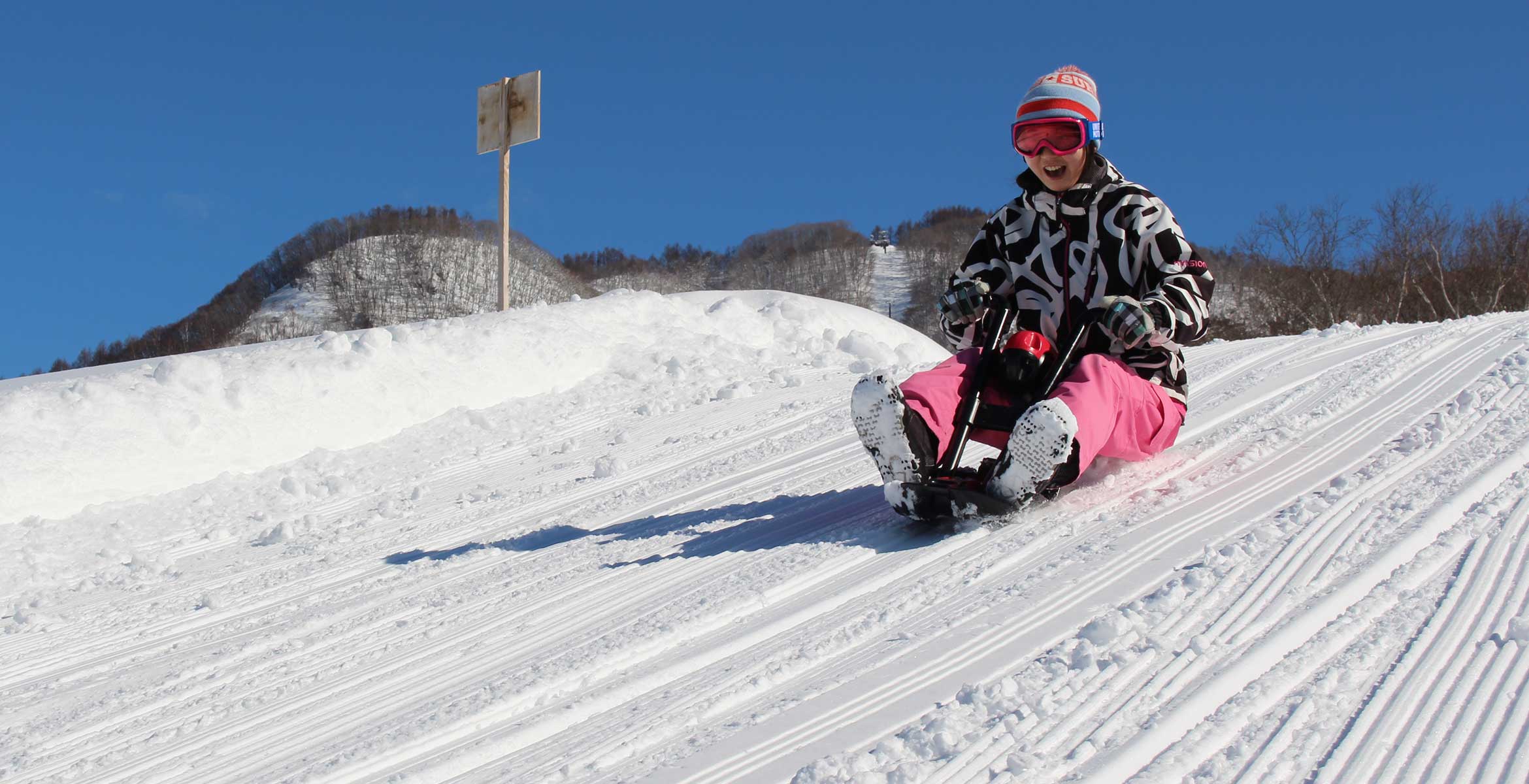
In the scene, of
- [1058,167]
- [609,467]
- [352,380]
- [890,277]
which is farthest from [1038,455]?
[890,277]

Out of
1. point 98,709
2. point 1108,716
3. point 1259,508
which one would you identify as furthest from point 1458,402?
point 98,709

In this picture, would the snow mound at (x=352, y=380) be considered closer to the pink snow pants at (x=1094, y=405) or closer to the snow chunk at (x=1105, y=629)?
the pink snow pants at (x=1094, y=405)

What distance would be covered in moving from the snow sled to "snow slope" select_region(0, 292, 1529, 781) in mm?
94

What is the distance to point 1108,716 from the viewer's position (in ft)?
6.22

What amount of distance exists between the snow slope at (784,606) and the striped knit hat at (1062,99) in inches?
43.8

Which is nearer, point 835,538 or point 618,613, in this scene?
point 618,613

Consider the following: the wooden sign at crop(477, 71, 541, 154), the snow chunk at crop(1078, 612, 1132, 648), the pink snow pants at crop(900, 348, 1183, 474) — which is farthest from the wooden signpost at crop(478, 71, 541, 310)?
the snow chunk at crop(1078, 612, 1132, 648)

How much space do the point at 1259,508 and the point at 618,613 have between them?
1.70 metres

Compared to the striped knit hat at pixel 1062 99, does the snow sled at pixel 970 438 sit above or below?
below

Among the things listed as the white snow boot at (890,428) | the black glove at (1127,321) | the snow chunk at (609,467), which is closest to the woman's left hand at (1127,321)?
the black glove at (1127,321)

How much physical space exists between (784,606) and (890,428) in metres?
0.64

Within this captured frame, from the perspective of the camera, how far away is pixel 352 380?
6.16m

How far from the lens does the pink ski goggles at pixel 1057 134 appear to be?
353 centimetres

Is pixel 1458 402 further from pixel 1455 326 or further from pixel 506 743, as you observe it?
pixel 506 743
